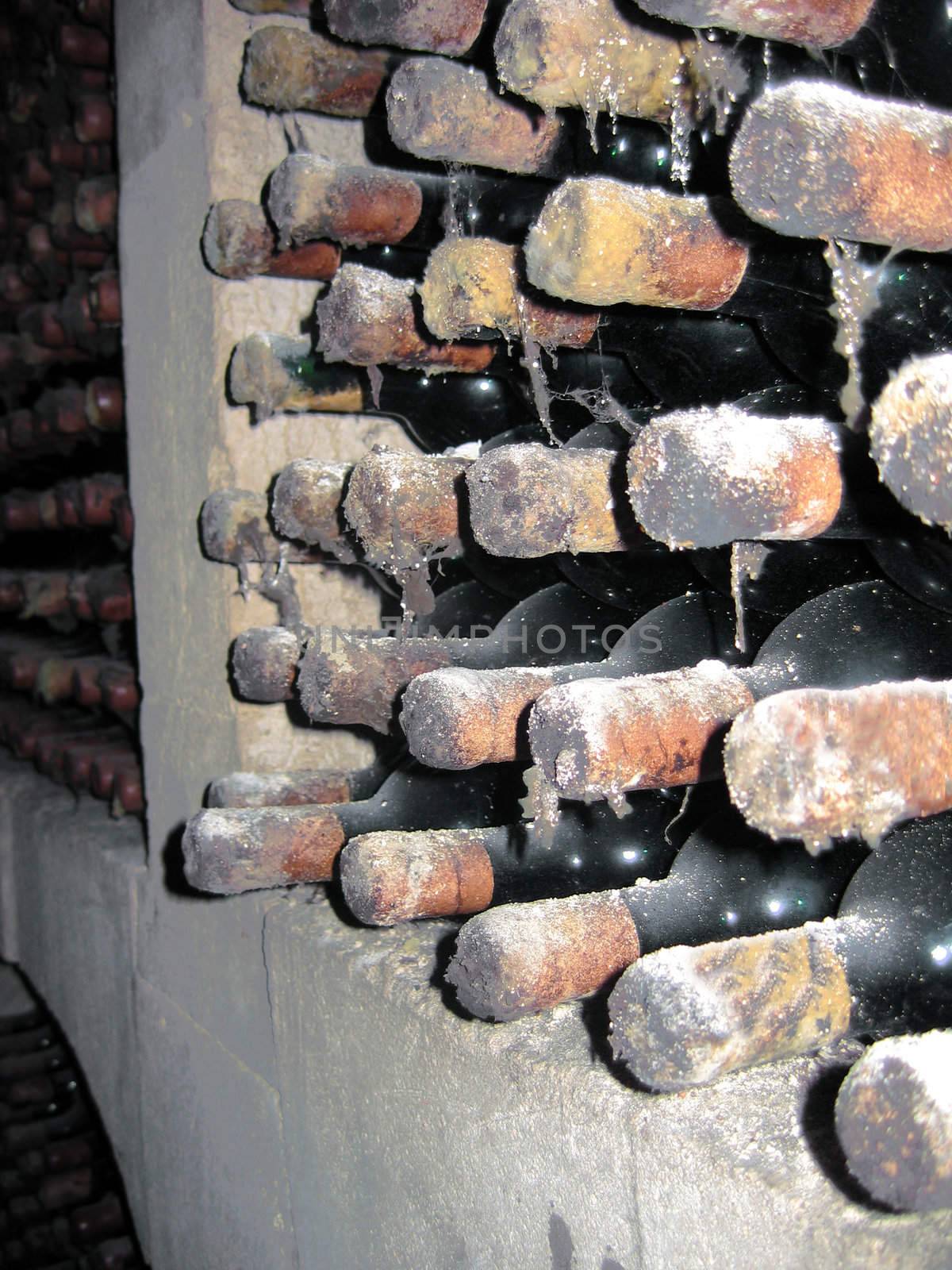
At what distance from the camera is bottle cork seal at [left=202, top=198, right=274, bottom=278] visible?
0.87 meters

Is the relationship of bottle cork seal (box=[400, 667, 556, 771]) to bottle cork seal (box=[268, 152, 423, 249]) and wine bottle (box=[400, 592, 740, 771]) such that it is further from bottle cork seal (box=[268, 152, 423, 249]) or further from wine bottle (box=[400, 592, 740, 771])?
bottle cork seal (box=[268, 152, 423, 249])

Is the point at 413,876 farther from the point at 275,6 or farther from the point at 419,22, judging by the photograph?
the point at 275,6

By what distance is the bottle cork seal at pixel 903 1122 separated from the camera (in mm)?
312

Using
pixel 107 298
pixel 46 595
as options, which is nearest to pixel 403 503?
pixel 107 298

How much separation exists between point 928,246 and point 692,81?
0.18 meters

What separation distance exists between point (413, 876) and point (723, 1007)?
0.22 m

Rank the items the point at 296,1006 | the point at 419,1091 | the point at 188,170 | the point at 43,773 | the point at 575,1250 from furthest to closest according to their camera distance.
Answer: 1. the point at 43,773
2. the point at 188,170
3. the point at 296,1006
4. the point at 419,1091
5. the point at 575,1250

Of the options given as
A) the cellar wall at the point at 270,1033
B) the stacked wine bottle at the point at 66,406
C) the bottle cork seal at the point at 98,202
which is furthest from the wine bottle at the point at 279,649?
the bottle cork seal at the point at 98,202

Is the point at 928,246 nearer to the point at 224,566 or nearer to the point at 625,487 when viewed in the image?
the point at 625,487

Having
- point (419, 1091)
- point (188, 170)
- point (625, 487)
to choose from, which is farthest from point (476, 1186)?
point (188, 170)

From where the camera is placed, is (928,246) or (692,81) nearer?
(928,246)

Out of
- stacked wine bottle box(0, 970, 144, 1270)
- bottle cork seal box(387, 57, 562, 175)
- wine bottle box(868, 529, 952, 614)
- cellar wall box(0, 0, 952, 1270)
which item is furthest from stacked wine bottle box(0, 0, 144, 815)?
wine bottle box(868, 529, 952, 614)

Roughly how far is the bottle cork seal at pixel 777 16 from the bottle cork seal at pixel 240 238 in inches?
21.8

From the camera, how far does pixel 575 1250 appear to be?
0.60m
